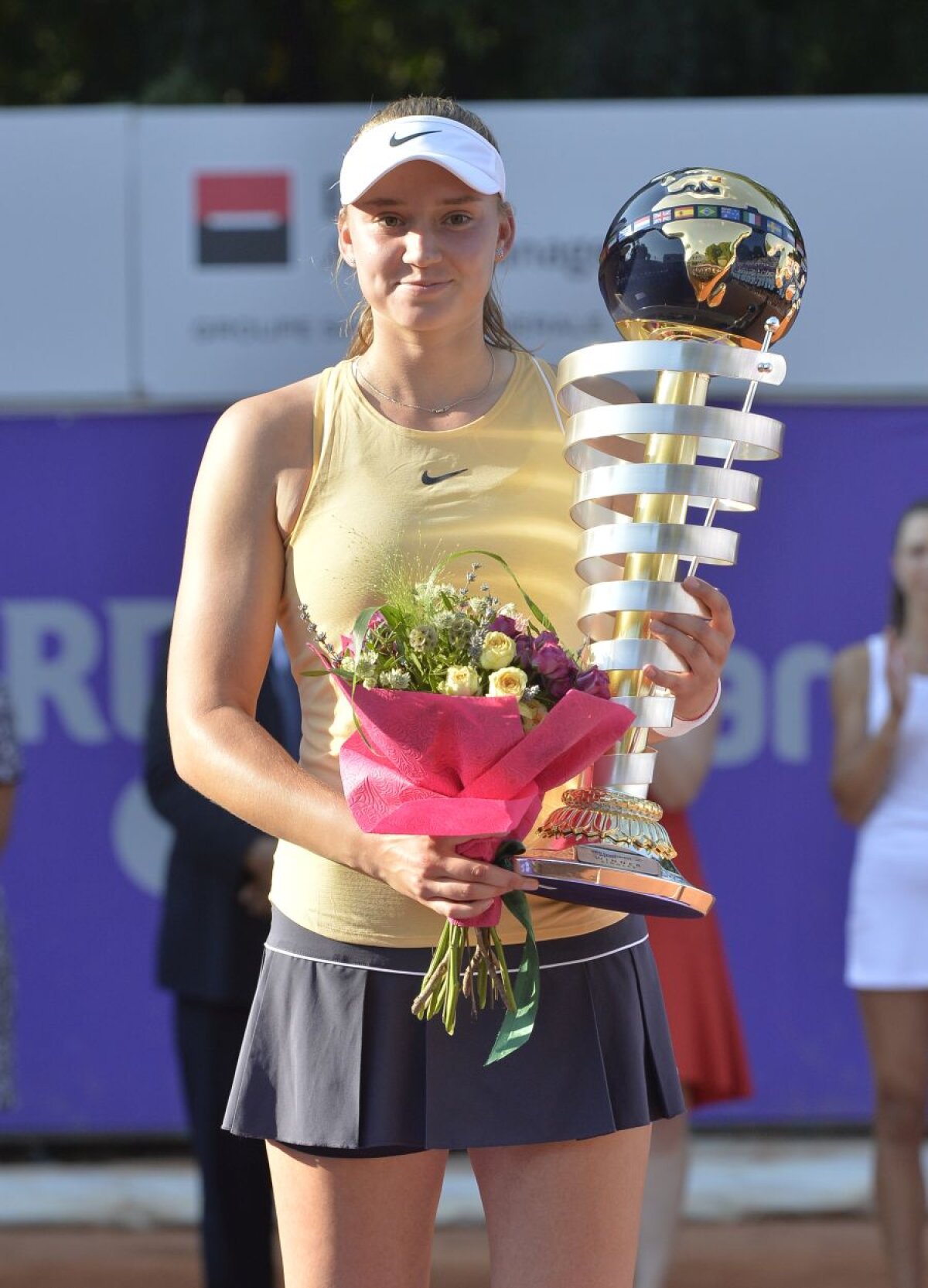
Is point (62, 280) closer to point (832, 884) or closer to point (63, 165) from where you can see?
point (63, 165)

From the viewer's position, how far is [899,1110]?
3.93 m

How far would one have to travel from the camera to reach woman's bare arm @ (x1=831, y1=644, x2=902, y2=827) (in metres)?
4.13

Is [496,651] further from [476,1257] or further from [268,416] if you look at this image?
[476,1257]

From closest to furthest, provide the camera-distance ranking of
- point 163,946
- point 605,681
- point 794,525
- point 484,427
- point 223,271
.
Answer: point 605,681
point 484,427
point 163,946
point 223,271
point 794,525

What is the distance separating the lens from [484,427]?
1.97 m

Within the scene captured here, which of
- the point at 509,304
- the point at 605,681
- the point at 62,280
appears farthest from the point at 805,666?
the point at 605,681

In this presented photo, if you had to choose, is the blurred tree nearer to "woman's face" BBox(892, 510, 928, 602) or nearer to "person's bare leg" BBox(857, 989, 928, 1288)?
"woman's face" BBox(892, 510, 928, 602)

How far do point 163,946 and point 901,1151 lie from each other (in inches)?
65.9

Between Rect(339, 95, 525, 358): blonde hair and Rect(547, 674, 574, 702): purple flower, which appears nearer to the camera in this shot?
Rect(547, 674, 574, 702): purple flower

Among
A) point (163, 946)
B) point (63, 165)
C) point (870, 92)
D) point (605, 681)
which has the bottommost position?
point (163, 946)

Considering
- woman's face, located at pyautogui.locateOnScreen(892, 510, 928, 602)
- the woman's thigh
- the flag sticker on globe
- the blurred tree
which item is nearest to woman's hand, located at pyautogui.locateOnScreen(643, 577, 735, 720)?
the woman's thigh

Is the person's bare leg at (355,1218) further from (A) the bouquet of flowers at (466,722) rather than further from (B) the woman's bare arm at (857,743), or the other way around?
(B) the woman's bare arm at (857,743)

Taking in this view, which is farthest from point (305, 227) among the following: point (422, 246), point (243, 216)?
point (422, 246)

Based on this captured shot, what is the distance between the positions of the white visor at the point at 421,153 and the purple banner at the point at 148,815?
3092 mm
